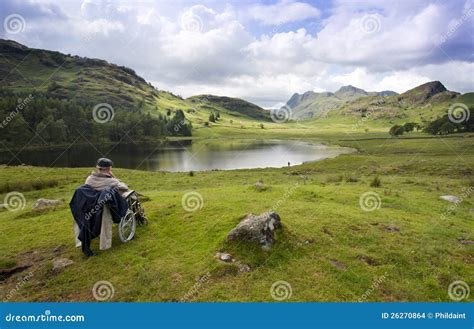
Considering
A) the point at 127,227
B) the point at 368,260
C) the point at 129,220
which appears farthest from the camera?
the point at 127,227

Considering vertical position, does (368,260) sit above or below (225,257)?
below

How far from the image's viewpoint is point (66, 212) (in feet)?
61.7

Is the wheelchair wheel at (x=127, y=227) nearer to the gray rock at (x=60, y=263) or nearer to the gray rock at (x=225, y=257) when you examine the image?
the gray rock at (x=60, y=263)

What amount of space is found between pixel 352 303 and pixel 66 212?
1662 centimetres

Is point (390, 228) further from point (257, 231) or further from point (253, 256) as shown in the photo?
point (253, 256)

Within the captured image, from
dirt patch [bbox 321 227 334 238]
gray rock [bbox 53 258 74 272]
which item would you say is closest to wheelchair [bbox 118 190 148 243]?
gray rock [bbox 53 258 74 272]

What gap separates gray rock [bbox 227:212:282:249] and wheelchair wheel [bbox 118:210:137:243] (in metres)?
4.43

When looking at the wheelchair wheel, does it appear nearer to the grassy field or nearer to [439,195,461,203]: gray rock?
the grassy field

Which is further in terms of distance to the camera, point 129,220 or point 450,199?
point 450,199

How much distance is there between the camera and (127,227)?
1395 cm

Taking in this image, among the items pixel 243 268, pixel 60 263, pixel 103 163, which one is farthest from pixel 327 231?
pixel 60 263

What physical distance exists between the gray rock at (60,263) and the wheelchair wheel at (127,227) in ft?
6.60

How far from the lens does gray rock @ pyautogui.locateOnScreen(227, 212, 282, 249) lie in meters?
11.7

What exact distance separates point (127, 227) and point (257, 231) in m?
6.03
